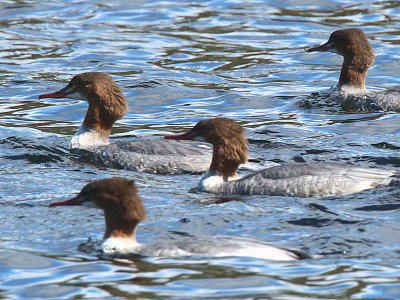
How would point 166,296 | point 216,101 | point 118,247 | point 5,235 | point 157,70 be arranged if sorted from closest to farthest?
point 166,296
point 118,247
point 5,235
point 216,101
point 157,70

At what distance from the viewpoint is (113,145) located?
15289 mm

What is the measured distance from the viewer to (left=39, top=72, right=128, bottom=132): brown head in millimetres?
15875

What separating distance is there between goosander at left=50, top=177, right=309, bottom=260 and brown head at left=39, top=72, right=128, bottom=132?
16.6ft

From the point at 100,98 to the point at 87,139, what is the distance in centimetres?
57

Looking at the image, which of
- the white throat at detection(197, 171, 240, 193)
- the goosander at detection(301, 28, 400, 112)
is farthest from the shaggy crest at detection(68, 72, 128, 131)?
the goosander at detection(301, 28, 400, 112)

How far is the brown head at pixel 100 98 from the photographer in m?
15.9

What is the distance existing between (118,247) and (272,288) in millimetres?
1658

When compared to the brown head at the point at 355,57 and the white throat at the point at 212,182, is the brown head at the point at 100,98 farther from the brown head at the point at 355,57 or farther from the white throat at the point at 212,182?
the brown head at the point at 355,57

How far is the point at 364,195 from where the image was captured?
12742mm

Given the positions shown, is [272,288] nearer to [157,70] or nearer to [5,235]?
[5,235]

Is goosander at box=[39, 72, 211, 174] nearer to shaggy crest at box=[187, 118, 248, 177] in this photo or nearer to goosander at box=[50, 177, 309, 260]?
shaggy crest at box=[187, 118, 248, 177]

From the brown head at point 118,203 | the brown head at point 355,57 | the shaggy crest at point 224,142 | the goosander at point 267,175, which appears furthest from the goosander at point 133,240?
the brown head at point 355,57

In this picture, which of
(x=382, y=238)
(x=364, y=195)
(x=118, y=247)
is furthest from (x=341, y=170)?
(x=118, y=247)

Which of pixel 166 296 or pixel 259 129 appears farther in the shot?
pixel 259 129
